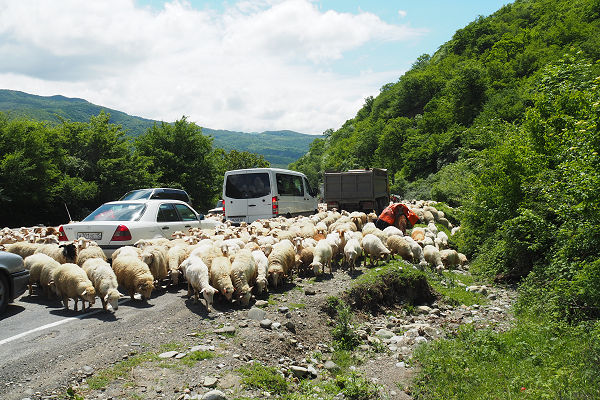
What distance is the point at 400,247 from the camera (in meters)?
11.6

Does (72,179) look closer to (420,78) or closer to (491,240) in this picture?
(491,240)

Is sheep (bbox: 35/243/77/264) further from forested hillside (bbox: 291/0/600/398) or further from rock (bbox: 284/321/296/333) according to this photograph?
forested hillside (bbox: 291/0/600/398)

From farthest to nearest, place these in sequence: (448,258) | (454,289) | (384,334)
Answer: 1. (448,258)
2. (454,289)
3. (384,334)

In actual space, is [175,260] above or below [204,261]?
below

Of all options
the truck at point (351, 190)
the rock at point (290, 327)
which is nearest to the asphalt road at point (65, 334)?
the rock at point (290, 327)

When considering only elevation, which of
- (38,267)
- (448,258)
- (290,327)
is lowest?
(448,258)

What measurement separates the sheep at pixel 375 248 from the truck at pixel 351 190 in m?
7.98

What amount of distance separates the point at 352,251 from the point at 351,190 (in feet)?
30.3

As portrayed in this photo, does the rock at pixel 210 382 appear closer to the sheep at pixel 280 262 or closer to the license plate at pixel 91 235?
the sheep at pixel 280 262

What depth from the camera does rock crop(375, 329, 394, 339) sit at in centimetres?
760

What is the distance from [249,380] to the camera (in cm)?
483

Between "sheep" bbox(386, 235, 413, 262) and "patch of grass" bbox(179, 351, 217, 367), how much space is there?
7.47 metres

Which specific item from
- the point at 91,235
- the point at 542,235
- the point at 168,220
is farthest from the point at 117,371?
the point at 542,235

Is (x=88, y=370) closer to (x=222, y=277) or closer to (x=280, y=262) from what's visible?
(x=222, y=277)
